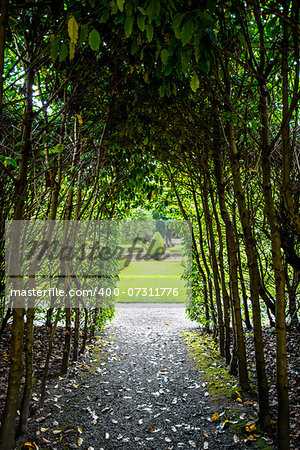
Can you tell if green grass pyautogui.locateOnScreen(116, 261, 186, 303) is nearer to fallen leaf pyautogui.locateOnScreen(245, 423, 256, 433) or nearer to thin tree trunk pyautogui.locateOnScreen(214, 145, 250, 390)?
thin tree trunk pyautogui.locateOnScreen(214, 145, 250, 390)

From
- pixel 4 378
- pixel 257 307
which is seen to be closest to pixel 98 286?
pixel 4 378

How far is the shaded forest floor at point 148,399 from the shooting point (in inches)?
118

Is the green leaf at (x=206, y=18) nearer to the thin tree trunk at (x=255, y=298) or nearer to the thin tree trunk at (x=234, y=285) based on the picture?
the thin tree trunk at (x=255, y=298)

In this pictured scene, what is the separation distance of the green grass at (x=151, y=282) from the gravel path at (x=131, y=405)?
6.19 m

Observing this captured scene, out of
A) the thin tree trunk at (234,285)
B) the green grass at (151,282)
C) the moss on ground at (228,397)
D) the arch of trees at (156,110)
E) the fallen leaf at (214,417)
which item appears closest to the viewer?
the arch of trees at (156,110)

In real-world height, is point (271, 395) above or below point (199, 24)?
below

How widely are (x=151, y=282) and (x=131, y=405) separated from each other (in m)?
11.8

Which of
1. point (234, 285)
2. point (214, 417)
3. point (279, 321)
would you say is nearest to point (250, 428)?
point (214, 417)

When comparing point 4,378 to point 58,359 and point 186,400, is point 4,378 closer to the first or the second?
point 58,359

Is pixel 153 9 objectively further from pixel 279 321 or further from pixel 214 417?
pixel 214 417

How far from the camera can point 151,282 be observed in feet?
51.5

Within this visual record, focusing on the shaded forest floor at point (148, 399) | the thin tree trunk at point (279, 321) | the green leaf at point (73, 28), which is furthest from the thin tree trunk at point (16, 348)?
the thin tree trunk at point (279, 321)

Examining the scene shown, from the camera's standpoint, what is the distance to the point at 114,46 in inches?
114

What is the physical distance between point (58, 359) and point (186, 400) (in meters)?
2.46
